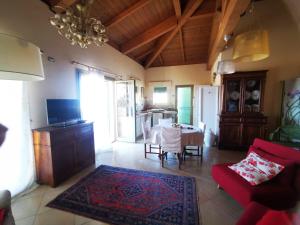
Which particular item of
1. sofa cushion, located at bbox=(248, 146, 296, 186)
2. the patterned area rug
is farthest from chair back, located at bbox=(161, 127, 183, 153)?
sofa cushion, located at bbox=(248, 146, 296, 186)

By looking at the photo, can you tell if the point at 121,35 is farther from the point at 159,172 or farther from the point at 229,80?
the point at 159,172

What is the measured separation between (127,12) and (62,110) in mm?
2629

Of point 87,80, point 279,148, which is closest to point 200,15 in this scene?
point 87,80

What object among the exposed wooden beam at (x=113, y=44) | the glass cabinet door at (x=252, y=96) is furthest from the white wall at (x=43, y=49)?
the glass cabinet door at (x=252, y=96)

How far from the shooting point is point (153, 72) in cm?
761

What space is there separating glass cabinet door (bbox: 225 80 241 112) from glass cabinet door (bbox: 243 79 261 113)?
168 millimetres

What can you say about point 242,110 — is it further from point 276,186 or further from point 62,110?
point 62,110

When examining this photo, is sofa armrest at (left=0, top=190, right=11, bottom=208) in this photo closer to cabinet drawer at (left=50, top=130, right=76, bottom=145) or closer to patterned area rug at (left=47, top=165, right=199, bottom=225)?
patterned area rug at (left=47, top=165, right=199, bottom=225)

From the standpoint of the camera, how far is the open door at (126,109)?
5.21 meters

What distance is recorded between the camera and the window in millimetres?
7465

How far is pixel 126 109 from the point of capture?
17.4 ft

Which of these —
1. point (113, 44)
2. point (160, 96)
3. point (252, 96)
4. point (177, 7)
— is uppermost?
point (177, 7)

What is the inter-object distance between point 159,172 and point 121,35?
155 inches

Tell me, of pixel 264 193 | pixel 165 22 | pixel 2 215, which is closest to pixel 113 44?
pixel 165 22
